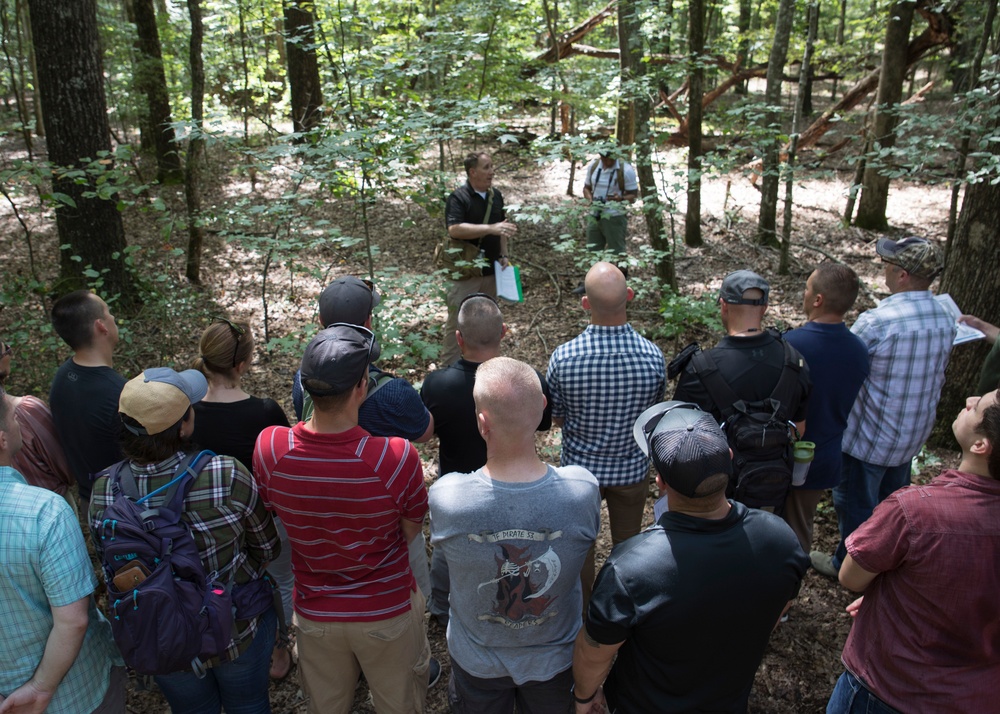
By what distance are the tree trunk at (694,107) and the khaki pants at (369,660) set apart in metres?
5.22

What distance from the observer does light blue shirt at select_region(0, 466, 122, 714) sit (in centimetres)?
198

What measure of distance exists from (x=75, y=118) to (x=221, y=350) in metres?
4.49

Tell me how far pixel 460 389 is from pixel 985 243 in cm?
429

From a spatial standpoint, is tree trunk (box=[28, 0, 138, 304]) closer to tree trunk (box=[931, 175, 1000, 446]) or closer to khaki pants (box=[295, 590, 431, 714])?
khaki pants (box=[295, 590, 431, 714])

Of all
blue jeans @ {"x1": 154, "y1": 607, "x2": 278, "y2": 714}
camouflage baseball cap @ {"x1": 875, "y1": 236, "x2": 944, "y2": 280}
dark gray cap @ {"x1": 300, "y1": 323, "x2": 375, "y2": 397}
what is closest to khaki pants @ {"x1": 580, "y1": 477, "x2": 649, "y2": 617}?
blue jeans @ {"x1": 154, "y1": 607, "x2": 278, "y2": 714}

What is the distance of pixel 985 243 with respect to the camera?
186 inches

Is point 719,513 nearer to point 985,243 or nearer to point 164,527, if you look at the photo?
point 164,527

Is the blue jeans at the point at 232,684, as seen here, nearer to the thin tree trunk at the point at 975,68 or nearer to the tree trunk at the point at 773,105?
the thin tree trunk at the point at 975,68

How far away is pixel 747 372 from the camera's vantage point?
292 centimetres

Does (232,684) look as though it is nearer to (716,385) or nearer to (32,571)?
(32,571)

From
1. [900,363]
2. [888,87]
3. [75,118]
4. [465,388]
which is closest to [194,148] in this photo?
[75,118]

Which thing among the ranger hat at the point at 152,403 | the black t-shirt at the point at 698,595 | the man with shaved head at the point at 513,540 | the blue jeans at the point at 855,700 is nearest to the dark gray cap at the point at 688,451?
the black t-shirt at the point at 698,595

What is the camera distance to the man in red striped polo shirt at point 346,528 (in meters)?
2.24

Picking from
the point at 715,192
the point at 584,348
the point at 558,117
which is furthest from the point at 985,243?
the point at 558,117
